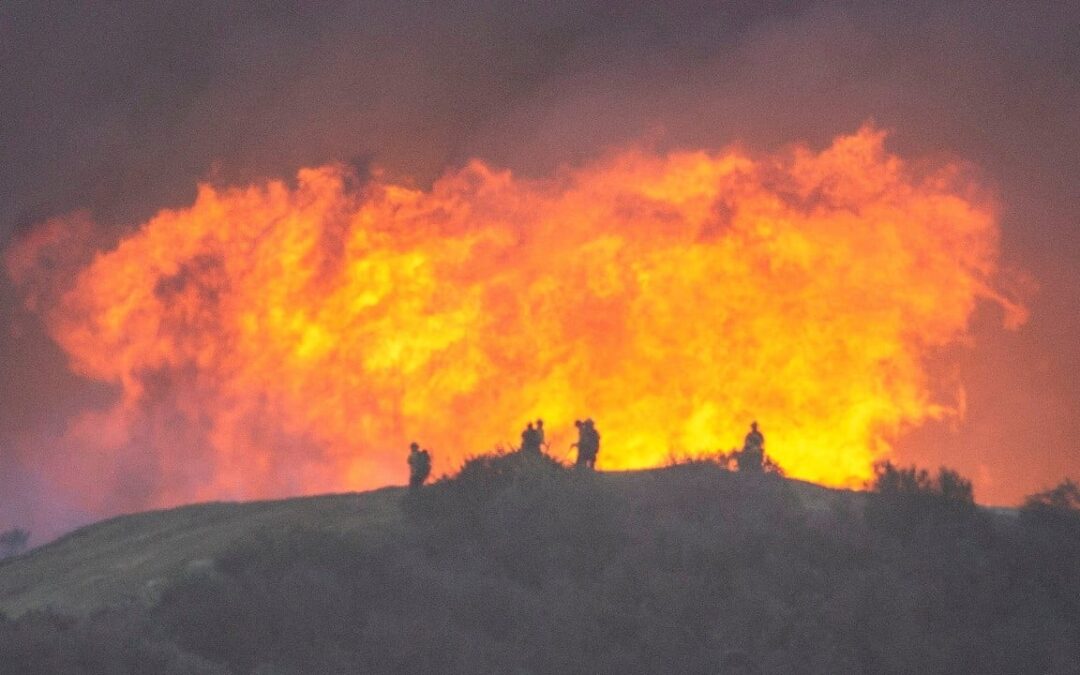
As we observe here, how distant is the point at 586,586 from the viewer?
183ft

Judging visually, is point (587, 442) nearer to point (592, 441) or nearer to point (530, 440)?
point (592, 441)

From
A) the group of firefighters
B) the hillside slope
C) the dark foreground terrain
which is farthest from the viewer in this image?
the group of firefighters

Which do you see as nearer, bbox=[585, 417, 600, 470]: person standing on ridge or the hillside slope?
the hillside slope

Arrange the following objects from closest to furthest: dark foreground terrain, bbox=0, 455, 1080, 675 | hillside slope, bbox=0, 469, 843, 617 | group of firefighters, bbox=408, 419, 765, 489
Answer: dark foreground terrain, bbox=0, 455, 1080, 675, hillside slope, bbox=0, 469, 843, 617, group of firefighters, bbox=408, 419, 765, 489

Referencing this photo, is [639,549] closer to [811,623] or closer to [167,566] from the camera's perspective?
[811,623]

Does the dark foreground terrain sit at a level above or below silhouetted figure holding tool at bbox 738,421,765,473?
below

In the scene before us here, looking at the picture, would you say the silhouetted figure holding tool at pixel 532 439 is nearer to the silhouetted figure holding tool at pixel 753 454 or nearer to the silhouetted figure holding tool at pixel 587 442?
the silhouetted figure holding tool at pixel 587 442

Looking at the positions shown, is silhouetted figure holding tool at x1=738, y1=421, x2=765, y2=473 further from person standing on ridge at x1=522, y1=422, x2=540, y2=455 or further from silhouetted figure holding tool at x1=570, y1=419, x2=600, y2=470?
person standing on ridge at x1=522, y1=422, x2=540, y2=455

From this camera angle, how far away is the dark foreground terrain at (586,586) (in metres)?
51.3

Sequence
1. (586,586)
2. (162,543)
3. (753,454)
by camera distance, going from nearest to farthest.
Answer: (586,586), (162,543), (753,454)

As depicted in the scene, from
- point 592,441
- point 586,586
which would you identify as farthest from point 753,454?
point 586,586

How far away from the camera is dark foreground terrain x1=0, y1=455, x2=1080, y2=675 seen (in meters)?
51.3

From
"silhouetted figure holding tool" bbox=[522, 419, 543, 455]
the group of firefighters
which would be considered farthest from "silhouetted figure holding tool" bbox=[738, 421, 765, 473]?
"silhouetted figure holding tool" bbox=[522, 419, 543, 455]

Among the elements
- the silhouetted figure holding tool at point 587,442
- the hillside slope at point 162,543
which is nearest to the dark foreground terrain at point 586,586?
the hillside slope at point 162,543
